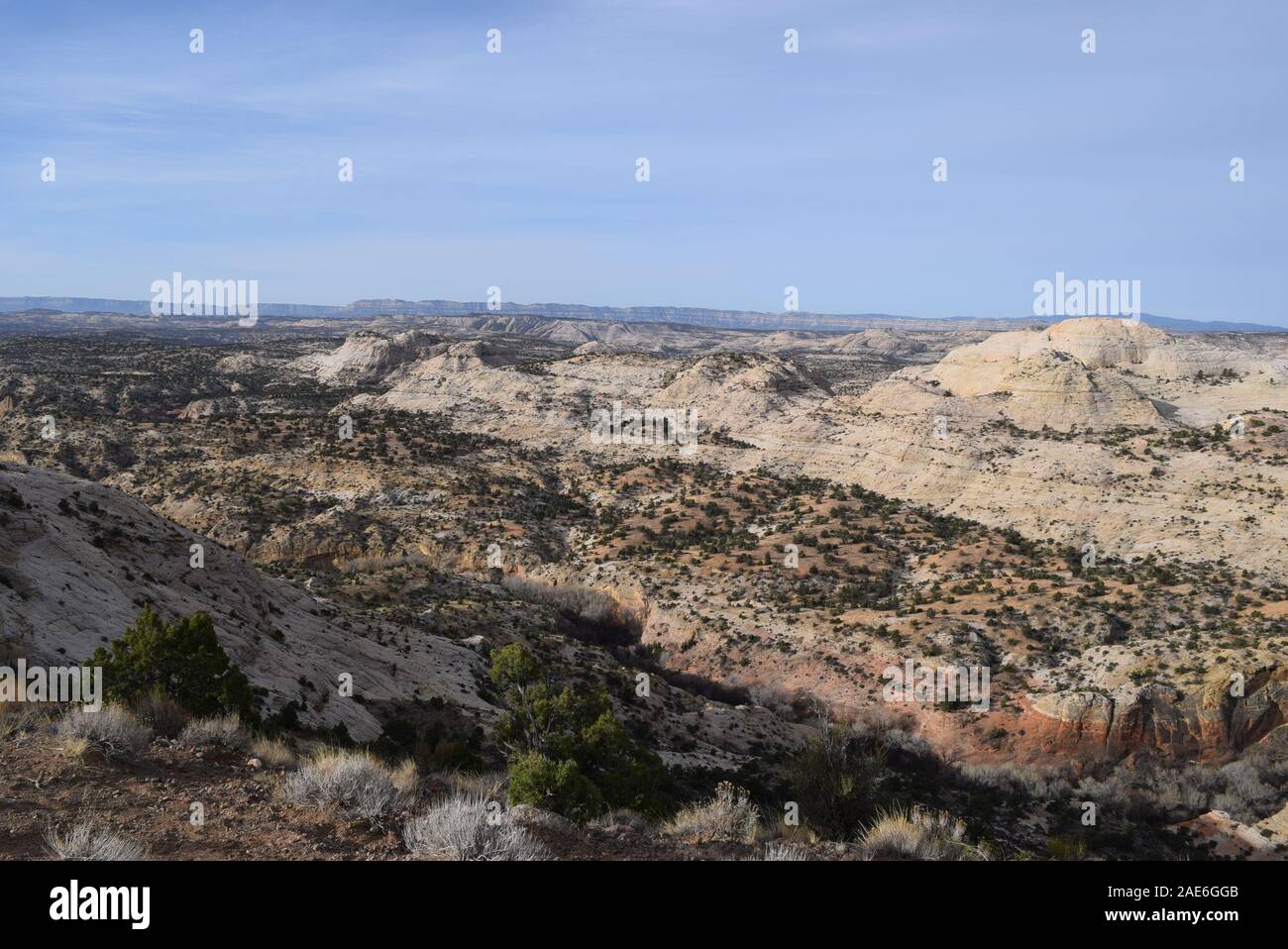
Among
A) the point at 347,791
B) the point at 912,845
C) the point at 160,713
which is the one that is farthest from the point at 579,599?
the point at 347,791

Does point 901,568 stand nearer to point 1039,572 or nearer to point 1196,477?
point 1039,572

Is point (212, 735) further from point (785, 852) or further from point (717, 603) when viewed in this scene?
Result: point (717, 603)

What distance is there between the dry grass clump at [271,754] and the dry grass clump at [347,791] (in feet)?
2.99

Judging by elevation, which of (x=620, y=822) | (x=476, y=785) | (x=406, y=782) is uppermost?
(x=406, y=782)

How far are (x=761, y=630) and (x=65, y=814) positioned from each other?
24.0 m

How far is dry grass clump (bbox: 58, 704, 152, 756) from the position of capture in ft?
25.3

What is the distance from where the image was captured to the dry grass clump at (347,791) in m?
6.93

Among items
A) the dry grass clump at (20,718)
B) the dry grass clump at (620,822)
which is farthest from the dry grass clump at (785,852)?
the dry grass clump at (20,718)

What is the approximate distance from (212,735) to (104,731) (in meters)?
0.97

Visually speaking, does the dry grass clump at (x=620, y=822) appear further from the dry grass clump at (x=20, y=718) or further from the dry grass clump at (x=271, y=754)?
the dry grass clump at (x=20, y=718)

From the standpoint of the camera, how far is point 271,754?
838 cm

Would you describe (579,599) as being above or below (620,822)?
below
